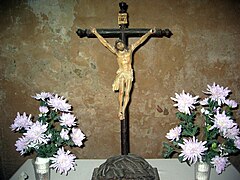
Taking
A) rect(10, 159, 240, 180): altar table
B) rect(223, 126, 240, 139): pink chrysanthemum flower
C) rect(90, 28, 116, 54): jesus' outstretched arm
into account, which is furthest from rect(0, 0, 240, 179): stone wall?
rect(223, 126, 240, 139): pink chrysanthemum flower

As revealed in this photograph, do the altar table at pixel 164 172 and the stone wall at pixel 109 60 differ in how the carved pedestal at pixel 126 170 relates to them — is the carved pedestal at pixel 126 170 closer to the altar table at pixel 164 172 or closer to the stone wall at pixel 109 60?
the altar table at pixel 164 172

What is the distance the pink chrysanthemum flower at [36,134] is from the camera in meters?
1.10

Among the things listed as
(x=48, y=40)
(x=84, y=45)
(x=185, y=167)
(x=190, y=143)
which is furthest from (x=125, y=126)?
(x=48, y=40)

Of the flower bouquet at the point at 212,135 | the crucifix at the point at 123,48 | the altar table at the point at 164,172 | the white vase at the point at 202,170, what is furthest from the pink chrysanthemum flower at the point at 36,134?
the white vase at the point at 202,170

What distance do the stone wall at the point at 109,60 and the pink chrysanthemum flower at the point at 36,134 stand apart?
1.35 ft

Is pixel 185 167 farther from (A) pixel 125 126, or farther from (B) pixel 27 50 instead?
(B) pixel 27 50

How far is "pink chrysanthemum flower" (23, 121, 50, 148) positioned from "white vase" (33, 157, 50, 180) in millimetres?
76

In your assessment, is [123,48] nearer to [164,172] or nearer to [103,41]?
[103,41]

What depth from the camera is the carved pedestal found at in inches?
41.3

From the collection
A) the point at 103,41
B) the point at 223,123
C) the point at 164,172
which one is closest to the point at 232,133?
the point at 223,123

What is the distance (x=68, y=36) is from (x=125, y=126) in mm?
592

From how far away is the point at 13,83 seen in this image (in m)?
1.52

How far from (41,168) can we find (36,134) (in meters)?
0.16

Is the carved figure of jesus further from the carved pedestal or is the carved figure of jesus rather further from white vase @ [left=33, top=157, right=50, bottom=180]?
white vase @ [left=33, top=157, right=50, bottom=180]
